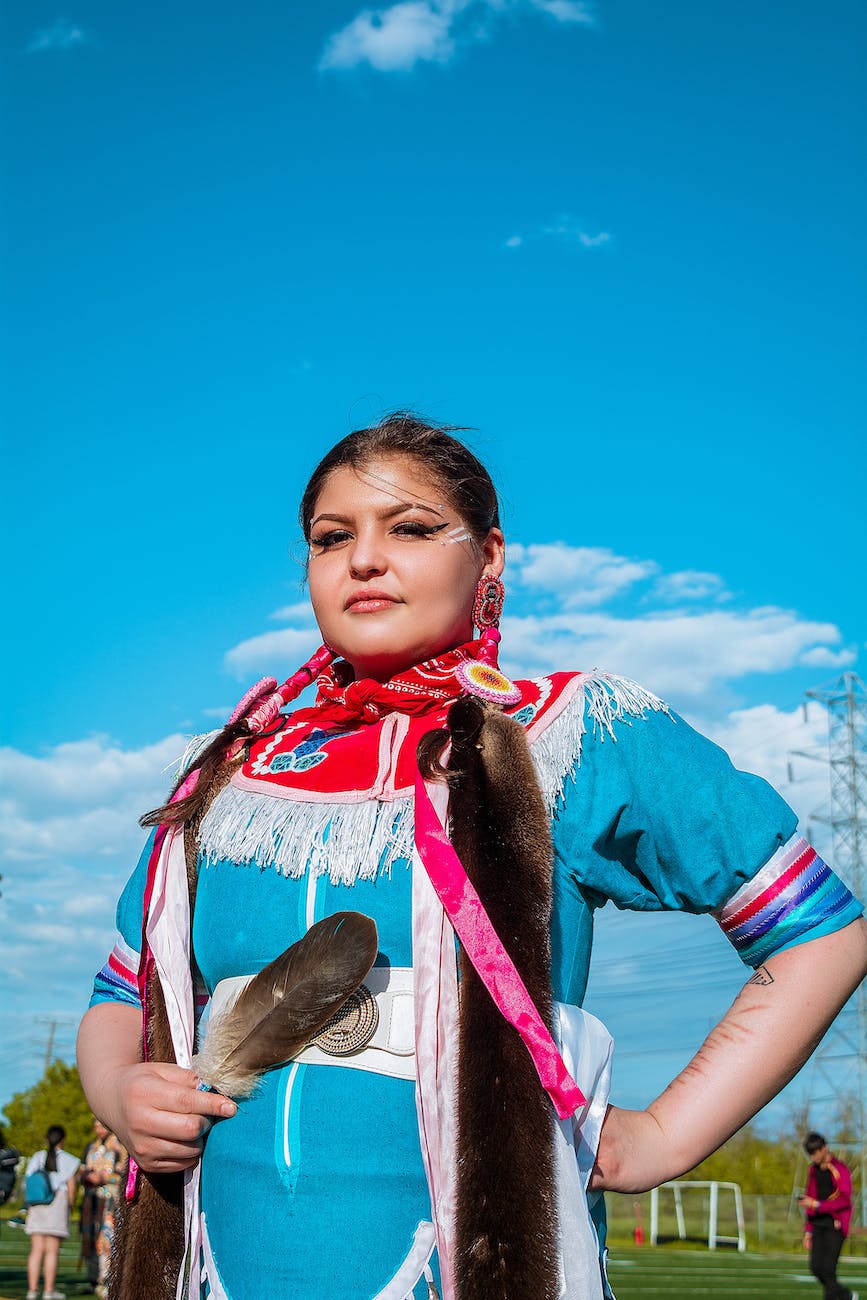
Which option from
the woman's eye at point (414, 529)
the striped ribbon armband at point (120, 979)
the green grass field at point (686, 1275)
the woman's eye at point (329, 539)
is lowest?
the green grass field at point (686, 1275)

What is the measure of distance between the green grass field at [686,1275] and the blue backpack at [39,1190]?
884mm

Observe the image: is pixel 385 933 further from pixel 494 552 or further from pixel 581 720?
pixel 494 552

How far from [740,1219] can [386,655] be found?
3678 cm

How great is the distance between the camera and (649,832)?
1.92m

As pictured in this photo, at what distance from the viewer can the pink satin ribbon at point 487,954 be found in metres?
1.63

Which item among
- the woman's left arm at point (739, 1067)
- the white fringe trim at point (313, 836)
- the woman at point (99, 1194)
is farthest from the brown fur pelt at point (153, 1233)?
the woman at point (99, 1194)

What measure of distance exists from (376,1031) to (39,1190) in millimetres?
13192

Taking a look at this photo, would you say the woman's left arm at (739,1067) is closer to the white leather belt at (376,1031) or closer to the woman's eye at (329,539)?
the white leather belt at (376,1031)

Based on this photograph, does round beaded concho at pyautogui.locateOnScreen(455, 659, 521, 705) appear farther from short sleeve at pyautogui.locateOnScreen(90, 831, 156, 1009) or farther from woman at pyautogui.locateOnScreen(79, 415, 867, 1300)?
short sleeve at pyautogui.locateOnScreen(90, 831, 156, 1009)

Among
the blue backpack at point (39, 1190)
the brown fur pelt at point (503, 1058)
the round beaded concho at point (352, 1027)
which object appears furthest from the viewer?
the blue backpack at point (39, 1190)

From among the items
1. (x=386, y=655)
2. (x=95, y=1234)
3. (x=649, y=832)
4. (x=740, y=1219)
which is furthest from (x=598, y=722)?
(x=740, y=1219)

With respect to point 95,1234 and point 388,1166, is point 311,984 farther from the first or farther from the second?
point 95,1234

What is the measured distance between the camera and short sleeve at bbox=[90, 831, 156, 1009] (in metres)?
2.23

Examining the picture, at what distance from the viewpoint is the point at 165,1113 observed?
1.84 meters
